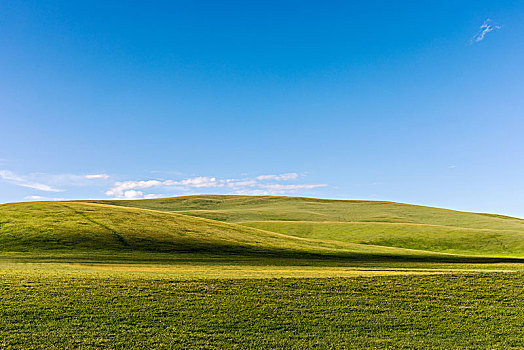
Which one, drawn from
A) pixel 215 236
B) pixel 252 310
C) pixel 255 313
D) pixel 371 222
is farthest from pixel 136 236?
pixel 371 222

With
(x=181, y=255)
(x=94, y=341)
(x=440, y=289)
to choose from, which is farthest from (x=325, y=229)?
(x=94, y=341)

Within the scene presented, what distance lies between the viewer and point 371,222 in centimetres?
8238

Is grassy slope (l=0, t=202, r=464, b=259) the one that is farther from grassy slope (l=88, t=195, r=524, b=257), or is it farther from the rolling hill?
grassy slope (l=88, t=195, r=524, b=257)

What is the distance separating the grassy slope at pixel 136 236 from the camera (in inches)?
1564

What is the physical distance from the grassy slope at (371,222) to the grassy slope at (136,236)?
1675cm

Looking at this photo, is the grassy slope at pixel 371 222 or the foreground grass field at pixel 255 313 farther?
the grassy slope at pixel 371 222

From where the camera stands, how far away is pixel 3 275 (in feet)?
61.8

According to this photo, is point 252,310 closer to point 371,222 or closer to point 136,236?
point 136,236

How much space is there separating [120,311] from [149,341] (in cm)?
290

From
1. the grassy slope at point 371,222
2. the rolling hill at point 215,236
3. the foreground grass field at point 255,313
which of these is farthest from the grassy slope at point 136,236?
the foreground grass field at point 255,313

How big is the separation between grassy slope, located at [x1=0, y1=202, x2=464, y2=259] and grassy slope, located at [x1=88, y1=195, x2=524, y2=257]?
16754 millimetres

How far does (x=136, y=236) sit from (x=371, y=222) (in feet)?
180

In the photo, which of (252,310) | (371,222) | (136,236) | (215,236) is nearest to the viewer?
(252,310)

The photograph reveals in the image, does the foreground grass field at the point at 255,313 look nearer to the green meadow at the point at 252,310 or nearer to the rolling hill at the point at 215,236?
the green meadow at the point at 252,310
